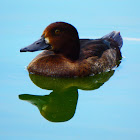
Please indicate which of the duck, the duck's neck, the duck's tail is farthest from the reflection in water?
the duck's tail

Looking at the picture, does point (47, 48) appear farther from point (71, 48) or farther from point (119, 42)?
point (119, 42)

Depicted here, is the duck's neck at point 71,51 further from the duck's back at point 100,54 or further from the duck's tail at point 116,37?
the duck's tail at point 116,37

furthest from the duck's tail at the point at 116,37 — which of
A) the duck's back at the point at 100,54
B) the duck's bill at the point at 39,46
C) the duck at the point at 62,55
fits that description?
the duck's bill at the point at 39,46

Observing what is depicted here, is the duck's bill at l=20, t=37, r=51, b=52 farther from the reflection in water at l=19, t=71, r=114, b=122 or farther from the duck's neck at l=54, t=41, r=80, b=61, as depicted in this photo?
the reflection in water at l=19, t=71, r=114, b=122

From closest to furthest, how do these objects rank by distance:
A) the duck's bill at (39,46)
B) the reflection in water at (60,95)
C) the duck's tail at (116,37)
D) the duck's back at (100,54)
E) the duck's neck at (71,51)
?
the reflection in water at (60,95)
the duck's bill at (39,46)
the duck's neck at (71,51)
the duck's back at (100,54)
the duck's tail at (116,37)

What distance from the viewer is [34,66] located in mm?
8859

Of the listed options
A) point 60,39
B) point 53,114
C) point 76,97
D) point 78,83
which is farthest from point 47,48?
point 53,114

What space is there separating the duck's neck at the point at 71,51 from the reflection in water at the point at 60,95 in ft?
1.47

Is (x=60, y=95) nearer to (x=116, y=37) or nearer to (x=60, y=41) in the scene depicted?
(x=60, y=41)

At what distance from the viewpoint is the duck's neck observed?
8.89 metres

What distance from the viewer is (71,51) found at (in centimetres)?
889

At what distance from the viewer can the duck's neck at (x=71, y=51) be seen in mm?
8891

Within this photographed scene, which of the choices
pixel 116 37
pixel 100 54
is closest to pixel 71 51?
pixel 100 54

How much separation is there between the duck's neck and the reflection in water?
1.47 feet
